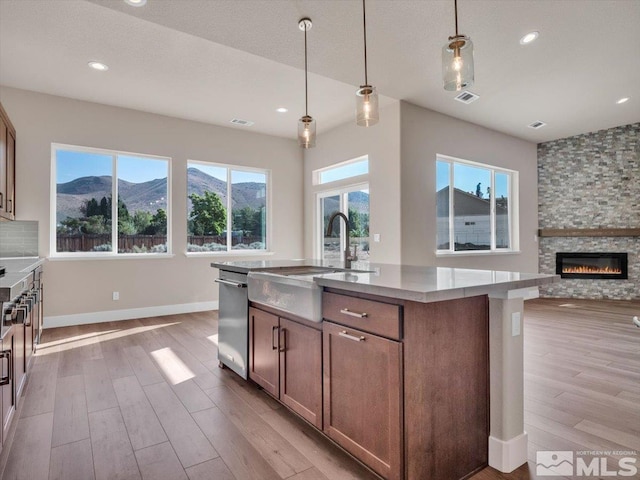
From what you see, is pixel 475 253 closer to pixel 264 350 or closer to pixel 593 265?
pixel 593 265

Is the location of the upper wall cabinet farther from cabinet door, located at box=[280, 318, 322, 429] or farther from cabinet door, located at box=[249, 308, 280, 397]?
cabinet door, located at box=[280, 318, 322, 429]

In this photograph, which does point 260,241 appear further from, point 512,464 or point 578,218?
point 578,218

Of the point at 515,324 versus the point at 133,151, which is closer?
the point at 515,324

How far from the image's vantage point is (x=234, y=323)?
2848 mm

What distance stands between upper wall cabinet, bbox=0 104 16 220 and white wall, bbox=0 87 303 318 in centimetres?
23

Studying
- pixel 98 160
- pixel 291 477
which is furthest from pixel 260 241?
pixel 291 477

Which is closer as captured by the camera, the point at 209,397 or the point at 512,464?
the point at 512,464

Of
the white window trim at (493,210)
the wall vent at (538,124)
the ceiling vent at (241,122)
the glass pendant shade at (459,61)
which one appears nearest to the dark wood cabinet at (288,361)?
the glass pendant shade at (459,61)

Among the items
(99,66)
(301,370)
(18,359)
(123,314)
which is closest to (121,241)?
(123,314)

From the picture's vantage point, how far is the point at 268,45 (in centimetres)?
341

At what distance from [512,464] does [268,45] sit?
11.9 feet

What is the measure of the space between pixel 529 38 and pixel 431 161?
2.06 m

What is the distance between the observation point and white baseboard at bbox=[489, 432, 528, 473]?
1.72m

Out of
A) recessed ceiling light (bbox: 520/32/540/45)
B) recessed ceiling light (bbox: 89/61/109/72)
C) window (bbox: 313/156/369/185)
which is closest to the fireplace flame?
window (bbox: 313/156/369/185)
